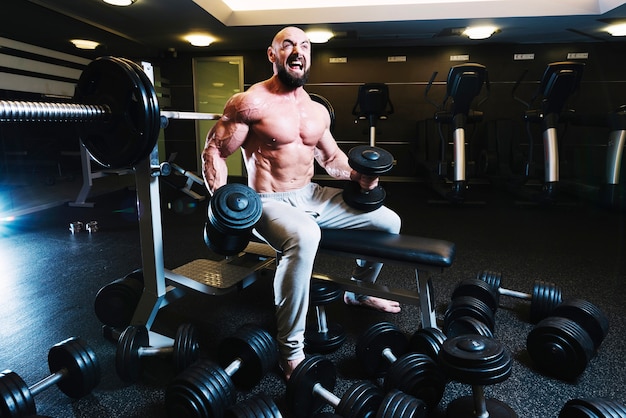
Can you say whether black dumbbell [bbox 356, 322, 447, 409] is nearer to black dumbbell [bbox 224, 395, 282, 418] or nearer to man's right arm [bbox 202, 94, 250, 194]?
black dumbbell [bbox 224, 395, 282, 418]

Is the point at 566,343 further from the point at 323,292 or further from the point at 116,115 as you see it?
the point at 116,115

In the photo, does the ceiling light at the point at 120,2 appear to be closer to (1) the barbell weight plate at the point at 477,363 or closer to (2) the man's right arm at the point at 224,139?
(2) the man's right arm at the point at 224,139

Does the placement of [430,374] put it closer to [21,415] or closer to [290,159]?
[290,159]

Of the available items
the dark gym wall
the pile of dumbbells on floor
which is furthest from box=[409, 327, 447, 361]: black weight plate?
the dark gym wall

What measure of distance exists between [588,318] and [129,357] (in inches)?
62.7

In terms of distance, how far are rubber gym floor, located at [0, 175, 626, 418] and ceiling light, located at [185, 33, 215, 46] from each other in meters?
2.32

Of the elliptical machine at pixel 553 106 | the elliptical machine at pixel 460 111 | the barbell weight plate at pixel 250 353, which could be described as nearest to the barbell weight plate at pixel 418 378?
the barbell weight plate at pixel 250 353

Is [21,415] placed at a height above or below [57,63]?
below

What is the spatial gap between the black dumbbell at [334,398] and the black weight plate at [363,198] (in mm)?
662

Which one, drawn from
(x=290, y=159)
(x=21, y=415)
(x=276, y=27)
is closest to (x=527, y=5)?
(x=276, y=27)

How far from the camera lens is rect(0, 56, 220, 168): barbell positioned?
49.6 inches

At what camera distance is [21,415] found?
1.07 metres

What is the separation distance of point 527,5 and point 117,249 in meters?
4.26

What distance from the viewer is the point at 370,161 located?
1.55 m
